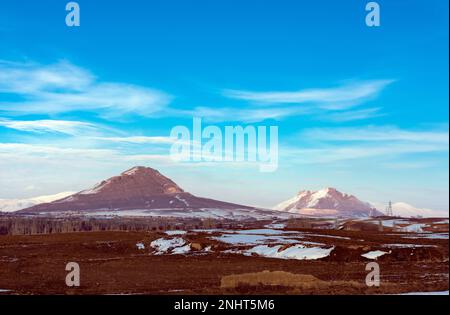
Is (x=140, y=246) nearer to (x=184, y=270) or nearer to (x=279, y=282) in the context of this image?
(x=184, y=270)

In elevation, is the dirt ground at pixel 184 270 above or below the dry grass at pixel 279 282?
below

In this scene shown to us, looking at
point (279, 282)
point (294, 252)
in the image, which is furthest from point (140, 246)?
point (279, 282)

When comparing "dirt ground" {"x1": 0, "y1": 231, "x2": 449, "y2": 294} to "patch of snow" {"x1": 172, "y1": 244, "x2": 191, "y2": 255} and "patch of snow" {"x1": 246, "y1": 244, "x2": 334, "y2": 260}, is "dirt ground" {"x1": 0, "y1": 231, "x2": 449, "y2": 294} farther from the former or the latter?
"patch of snow" {"x1": 172, "y1": 244, "x2": 191, "y2": 255}

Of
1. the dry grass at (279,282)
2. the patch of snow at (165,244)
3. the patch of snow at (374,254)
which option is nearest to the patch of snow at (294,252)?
the patch of snow at (374,254)

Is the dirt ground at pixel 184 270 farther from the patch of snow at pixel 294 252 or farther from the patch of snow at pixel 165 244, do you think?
the patch of snow at pixel 165 244

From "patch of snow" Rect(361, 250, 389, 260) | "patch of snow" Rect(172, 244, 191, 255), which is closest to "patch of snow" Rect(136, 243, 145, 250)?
"patch of snow" Rect(172, 244, 191, 255)

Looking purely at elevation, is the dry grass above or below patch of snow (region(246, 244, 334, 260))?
above

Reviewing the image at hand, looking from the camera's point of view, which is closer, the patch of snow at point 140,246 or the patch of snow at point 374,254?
the patch of snow at point 374,254
